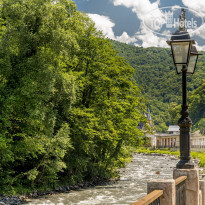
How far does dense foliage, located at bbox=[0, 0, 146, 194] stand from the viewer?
63.8ft

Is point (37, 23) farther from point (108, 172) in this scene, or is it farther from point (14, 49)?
point (108, 172)

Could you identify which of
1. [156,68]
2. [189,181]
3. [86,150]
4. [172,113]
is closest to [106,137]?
[86,150]

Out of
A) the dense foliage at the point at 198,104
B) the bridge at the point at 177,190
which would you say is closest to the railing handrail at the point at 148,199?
the bridge at the point at 177,190

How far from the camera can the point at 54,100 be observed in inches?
882

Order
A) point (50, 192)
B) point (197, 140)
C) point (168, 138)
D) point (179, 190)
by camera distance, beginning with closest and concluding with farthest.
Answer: point (179, 190), point (50, 192), point (197, 140), point (168, 138)

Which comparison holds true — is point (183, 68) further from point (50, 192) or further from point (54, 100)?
point (50, 192)

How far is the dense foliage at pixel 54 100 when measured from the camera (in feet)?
63.8

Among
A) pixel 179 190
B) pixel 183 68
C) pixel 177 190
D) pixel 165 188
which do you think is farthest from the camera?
pixel 183 68

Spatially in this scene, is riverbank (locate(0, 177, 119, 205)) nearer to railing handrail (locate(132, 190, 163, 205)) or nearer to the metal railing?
the metal railing

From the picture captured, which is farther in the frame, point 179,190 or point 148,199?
point 179,190

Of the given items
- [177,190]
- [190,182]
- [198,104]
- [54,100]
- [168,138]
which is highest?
[198,104]

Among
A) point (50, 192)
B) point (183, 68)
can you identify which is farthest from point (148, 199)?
point (50, 192)

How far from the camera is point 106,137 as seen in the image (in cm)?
2642

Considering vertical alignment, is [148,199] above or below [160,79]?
below
